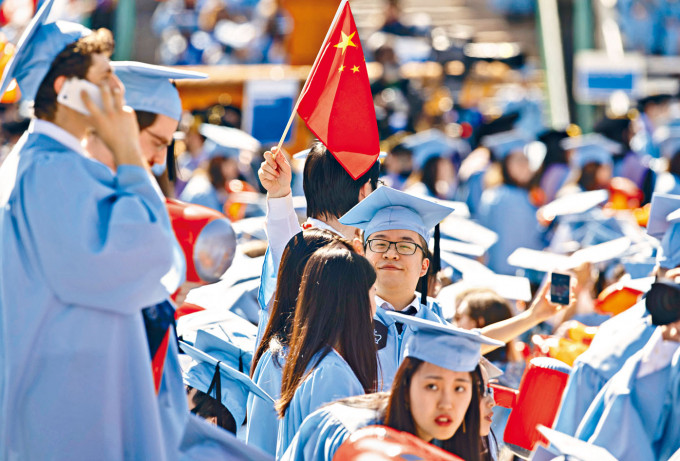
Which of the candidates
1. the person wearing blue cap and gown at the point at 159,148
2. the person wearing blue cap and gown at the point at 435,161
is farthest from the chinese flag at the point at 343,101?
the person wearing blue cap and gown at the point at 435,161

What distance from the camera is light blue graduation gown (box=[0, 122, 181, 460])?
2.74 m

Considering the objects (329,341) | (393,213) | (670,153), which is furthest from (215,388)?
(670,153)

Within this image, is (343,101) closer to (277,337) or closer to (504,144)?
(277,337)

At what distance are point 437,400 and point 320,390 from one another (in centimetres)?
46

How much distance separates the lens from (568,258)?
19.5 ft

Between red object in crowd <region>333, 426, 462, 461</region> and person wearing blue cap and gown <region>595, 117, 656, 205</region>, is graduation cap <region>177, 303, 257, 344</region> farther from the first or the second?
person wearing blue cap and gown <region>595, 117, 656, 205</region>

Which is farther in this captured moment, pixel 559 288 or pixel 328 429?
pixel 559 288

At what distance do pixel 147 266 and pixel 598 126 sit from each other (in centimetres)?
1052

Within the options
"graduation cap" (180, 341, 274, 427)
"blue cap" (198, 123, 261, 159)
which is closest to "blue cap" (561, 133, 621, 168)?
"blue cap" (198, 123, 261, 159)

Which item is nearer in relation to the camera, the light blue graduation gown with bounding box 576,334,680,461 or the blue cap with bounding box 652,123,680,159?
the light blue graduation gown with bounding box 576,334,680,461

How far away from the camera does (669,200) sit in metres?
4.80

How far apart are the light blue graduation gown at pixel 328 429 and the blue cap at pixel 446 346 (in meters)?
0.21

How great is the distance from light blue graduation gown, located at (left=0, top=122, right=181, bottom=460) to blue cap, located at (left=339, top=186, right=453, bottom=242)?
1.62 m

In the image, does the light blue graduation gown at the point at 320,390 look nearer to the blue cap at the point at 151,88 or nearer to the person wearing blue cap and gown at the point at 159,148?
the person wearing blue cap and gown at the point at 159,148
